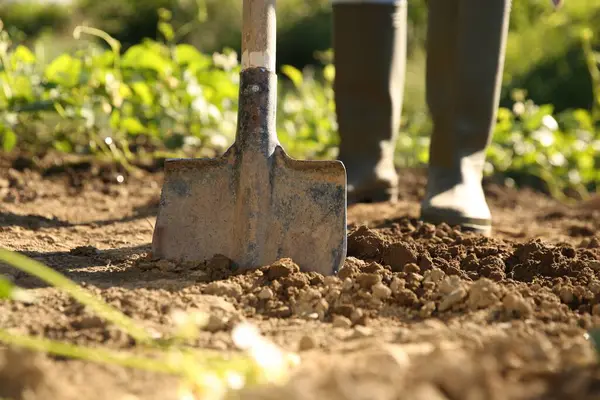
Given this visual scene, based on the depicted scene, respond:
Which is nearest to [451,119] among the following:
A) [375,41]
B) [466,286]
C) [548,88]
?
[375,41]

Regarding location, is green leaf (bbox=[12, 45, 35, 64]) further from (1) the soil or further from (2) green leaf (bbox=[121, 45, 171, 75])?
(1) the soil

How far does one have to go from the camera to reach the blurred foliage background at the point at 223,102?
343 cm

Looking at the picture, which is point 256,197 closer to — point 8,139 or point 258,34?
point 258,34

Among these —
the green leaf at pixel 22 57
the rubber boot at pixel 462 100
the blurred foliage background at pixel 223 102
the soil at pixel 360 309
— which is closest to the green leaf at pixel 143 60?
the blurred foliage background at pixel 223 102

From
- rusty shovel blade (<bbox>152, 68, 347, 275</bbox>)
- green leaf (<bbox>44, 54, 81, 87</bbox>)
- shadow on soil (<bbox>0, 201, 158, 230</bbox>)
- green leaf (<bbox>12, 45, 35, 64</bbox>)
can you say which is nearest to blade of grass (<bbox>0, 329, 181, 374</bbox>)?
rusty shovel blade (<bbox>152, 68, 347, 275</bbox>)

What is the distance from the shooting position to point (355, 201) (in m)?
3.12

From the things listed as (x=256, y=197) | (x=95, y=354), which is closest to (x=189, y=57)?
(x=256, y=197)

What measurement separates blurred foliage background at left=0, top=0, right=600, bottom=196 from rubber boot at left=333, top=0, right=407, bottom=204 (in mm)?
781

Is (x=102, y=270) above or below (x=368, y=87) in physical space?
below

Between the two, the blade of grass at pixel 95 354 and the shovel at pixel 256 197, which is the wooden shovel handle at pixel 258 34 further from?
the blade of grass at pixel 95 354

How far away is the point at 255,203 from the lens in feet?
6.84

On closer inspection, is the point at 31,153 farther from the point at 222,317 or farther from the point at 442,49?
the point at 222,317

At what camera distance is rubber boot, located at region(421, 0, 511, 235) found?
8.66 ft

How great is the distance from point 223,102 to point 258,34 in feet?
6.20
